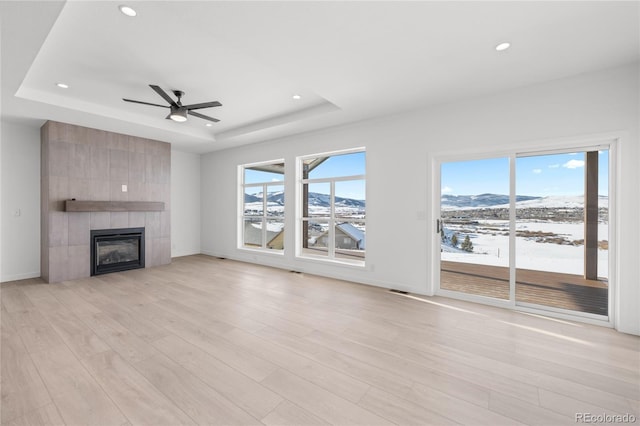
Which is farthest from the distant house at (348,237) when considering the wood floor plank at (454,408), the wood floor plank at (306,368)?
the wood floor plank at (454,408)

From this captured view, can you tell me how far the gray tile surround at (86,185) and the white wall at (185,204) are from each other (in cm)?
91

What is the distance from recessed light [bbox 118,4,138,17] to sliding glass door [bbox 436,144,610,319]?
3942mm

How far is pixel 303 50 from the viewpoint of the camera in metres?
2.58

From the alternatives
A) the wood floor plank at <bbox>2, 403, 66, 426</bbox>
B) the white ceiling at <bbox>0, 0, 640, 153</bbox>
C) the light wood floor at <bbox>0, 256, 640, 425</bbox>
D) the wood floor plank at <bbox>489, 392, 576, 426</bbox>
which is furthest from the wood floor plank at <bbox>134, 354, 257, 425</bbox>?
the white ceiling at <bbox>0, 0, 640, 153</bbox>

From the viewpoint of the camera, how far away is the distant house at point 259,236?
6.13m

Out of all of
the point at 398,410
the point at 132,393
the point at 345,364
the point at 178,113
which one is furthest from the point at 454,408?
the point at 178,113

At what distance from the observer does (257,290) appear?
14.0ft

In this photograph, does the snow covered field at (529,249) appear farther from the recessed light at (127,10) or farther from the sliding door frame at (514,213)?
the recessed light at (127,10)

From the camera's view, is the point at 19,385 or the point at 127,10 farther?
the point at 127,10

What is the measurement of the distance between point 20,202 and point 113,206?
1.41 metres

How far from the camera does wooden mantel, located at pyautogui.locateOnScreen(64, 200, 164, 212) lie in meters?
4.75

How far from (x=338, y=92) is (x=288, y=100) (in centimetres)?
103

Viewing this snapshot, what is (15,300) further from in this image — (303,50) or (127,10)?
(303,50)

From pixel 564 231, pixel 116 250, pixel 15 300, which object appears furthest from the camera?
pixel 116 250
